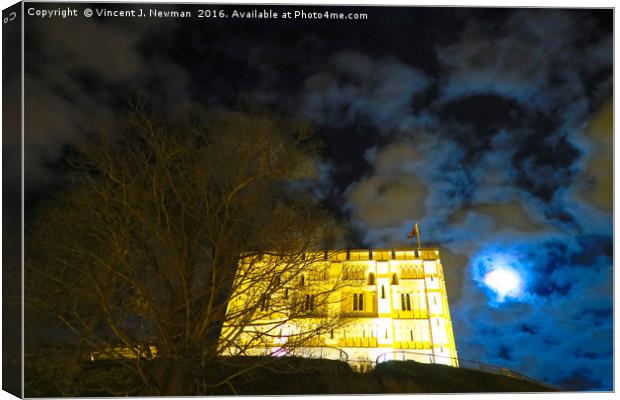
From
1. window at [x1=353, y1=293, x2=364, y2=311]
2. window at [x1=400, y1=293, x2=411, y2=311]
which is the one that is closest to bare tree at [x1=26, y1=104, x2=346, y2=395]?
window at [x1=353, y1=293, x2=364, y2=311]

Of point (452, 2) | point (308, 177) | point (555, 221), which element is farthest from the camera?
point (555, 221)

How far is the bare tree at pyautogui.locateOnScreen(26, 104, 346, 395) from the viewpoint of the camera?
934 cm

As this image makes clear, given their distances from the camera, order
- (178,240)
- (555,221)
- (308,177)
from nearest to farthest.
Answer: (178,240) < (308,177) < (555,221)

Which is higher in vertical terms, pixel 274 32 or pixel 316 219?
pixel 274 32

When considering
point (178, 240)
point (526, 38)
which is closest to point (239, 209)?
point (178, 240)

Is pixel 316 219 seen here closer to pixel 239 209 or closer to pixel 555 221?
pixel 239 209

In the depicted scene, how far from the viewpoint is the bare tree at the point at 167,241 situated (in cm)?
934

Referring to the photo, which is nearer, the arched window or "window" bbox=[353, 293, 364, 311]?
the arched window

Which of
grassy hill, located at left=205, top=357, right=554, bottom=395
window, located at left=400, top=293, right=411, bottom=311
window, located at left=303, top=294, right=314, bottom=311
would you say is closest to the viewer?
window, located at left=303, top=294, right=314, bottom=311

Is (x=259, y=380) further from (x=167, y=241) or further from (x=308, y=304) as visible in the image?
(x=167, y=241)

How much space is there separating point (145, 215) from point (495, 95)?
643cm

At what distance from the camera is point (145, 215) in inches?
384

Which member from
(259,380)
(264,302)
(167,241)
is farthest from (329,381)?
(167,241)

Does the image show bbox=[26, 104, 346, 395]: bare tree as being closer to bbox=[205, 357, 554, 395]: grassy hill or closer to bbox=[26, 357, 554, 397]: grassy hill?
bbox=[26, 357, 554, 397]: grassy hill
